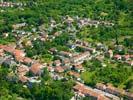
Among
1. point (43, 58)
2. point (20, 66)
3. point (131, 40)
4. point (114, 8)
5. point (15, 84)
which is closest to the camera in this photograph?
point (15, 84)

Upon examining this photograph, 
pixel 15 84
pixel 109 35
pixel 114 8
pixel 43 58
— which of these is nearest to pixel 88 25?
pixel 109 35

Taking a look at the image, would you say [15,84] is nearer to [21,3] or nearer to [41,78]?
[41,78]

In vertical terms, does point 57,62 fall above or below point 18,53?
below

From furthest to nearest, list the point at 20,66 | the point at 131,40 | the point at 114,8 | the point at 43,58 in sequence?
1. the point at 114,8
2. the point at 131,40
3. the point at 43,58
4. the point at 20,66

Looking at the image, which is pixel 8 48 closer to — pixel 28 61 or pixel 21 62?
pixel 21 62

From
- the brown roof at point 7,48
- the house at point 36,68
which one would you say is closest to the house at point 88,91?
the house at point 36,68

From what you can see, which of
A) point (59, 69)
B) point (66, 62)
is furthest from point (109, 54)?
point (59, 69)
